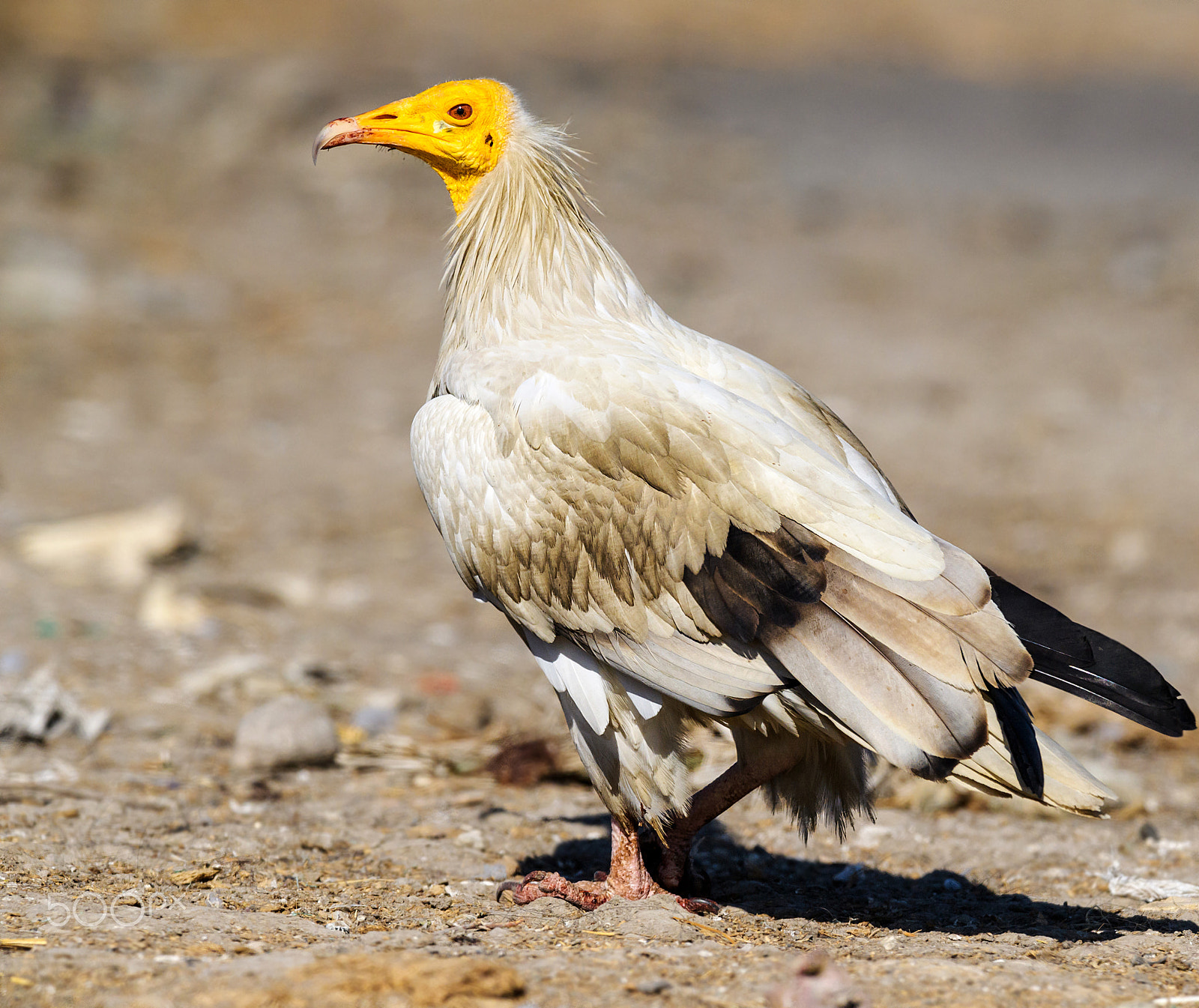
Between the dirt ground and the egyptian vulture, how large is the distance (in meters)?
0.44

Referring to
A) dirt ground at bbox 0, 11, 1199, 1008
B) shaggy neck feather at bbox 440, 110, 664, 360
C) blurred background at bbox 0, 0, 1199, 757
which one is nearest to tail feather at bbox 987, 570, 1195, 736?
dirt ground at bbox 0, 11, 1199, 1008

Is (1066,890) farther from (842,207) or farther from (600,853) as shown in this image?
(842,207)

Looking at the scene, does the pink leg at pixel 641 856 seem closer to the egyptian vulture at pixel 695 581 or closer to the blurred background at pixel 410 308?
the egyptian vulture at pixel 695 581

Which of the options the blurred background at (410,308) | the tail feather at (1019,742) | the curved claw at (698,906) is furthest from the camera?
the blurred background at (410,308)

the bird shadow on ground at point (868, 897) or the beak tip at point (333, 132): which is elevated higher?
the beak tip at point (333, 132)

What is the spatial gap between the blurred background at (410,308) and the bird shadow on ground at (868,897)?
1.69 meters

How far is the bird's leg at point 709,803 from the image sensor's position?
158 inches

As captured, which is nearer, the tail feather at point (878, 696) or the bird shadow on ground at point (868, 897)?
the tail feather at point (878, 696)

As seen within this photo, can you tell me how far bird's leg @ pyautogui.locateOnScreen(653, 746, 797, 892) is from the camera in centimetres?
400

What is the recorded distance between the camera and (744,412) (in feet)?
12.6

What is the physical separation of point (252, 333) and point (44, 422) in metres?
2.62

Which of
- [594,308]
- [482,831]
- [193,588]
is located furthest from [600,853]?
[193,588]

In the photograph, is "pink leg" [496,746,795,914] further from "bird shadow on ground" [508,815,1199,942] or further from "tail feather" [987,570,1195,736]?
"tail feather" [987,570,1195,736]

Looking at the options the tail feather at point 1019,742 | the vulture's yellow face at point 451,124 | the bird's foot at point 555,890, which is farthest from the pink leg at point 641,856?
the vulture's yellow face at point 451,124
